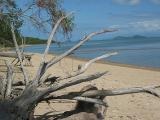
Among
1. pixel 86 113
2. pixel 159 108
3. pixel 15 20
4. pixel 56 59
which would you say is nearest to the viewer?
pixel 86 113

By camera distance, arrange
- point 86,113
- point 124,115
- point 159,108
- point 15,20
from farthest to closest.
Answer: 1. point 15,20
2. point 159,108
3. point 124,115
4. point 86,113

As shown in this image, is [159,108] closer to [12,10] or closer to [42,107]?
[42,107]

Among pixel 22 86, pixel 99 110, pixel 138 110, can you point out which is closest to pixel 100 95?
pixel 99 110

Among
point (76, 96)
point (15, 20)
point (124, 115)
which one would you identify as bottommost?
point (124, 115)

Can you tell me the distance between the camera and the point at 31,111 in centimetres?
705

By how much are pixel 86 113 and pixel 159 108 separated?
360 cm

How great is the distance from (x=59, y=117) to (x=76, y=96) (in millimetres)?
528

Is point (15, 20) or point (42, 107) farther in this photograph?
point (15, 20)

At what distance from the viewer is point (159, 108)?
32.8 feet

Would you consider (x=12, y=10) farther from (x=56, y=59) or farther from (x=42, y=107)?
(x=56, y=59)

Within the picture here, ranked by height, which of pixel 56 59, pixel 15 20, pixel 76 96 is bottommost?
pixel 76 96

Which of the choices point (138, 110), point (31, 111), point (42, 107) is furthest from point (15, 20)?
point (31, 111)

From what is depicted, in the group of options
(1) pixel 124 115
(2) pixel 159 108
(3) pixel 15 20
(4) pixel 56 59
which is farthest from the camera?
(3) pixel 15 20

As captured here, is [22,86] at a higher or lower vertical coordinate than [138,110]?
higher
